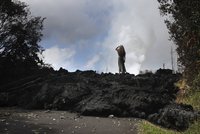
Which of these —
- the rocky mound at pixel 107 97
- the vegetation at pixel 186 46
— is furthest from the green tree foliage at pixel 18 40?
the vegetation at pixel 186 46

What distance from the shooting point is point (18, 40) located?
115 feet

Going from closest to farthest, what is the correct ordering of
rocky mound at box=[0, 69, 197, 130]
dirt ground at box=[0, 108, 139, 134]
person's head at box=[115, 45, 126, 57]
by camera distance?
1. dirt ground at box=[0, 108, 139, 134]
2. rocky mound at box=[0, 69, 197, 130]
3. person's head at box=[115, 45, 126, 57]

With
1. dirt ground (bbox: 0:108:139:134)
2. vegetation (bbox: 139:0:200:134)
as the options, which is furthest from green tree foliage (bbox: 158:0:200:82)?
dirt ground (bbox: 0:108:139:134)

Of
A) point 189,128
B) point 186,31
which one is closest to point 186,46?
point 186,31

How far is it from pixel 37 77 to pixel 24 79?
92cm

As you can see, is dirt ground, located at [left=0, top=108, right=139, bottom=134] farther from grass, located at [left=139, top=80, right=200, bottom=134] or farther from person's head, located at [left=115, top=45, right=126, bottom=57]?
person's head, located at [left=115, top=45, right=126, bottom=57]

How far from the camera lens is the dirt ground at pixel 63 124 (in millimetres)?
16625

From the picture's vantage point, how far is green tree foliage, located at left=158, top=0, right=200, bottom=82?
19.8 meters

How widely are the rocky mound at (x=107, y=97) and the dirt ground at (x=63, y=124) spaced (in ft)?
3.58

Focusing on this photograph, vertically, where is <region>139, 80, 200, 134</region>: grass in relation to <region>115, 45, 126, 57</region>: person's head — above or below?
below

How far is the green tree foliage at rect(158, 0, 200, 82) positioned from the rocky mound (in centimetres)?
210

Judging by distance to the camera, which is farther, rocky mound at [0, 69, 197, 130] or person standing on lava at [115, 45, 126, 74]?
person standing on lava at [115, 45, 126, 74]

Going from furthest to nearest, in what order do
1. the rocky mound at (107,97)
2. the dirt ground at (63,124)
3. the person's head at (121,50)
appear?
the person's head at (121,50), the rocky mound at (107,97), the dirt ground at (63,124)

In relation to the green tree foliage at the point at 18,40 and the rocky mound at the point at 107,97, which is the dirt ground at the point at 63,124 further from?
the green tree foliage at the point at 18,40
